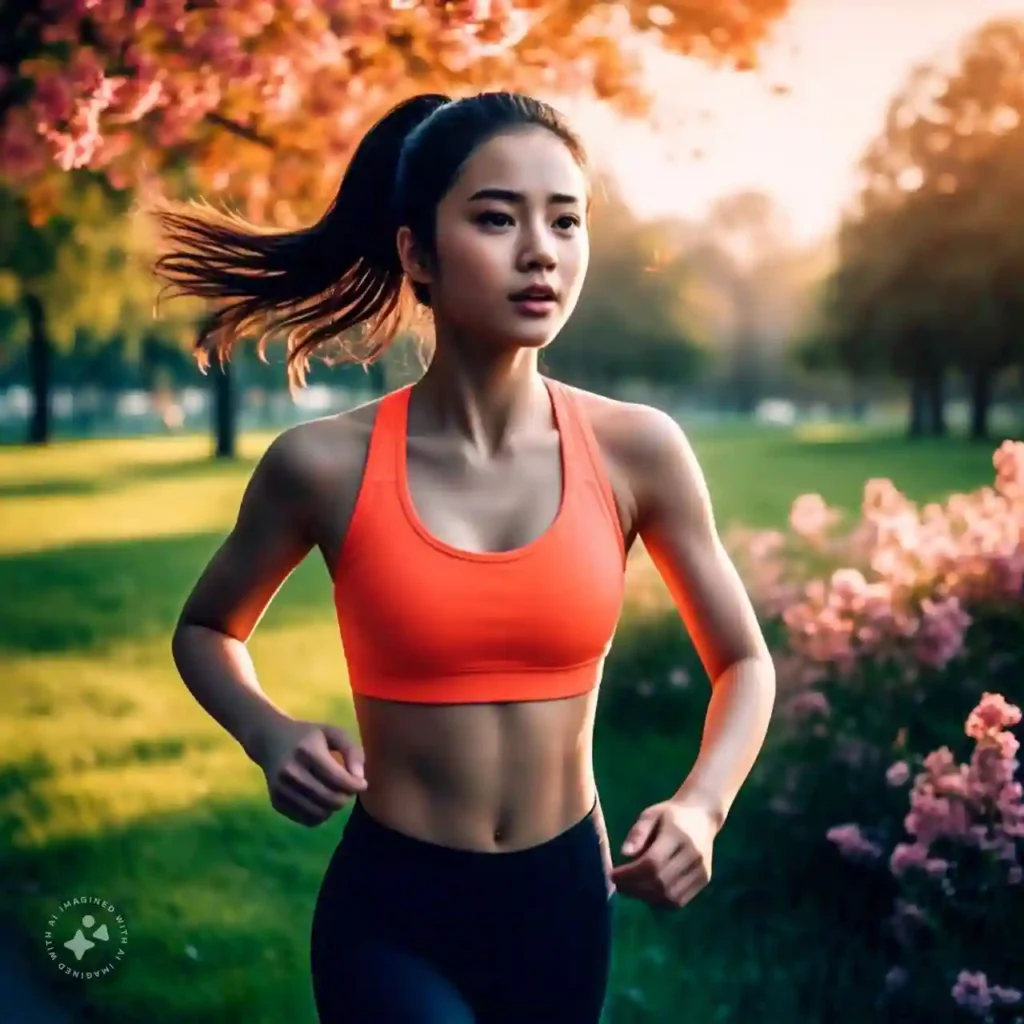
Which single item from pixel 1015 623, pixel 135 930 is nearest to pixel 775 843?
pixel 1015 623

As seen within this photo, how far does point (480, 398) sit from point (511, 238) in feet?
0.69

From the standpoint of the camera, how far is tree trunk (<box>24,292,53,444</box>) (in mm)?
4750

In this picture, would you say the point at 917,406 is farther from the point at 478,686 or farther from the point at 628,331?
the point at 478,686

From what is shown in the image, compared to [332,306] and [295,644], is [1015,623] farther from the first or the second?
[295,644]

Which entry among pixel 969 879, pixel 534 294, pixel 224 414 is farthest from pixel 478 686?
pixel 224 414

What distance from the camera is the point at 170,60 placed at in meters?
2.93

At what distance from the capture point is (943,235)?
166 inches

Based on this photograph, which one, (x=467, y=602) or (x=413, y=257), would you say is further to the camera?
(x=413, y=257)

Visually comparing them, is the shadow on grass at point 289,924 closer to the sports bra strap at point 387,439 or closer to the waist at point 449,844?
the waist at point 449,844

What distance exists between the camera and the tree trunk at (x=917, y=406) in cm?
453

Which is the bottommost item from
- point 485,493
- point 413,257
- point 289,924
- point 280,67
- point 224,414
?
point 289,924

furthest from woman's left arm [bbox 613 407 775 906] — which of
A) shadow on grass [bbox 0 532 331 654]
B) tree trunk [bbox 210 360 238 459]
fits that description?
tree trunk [bbox 210 360 238 459]

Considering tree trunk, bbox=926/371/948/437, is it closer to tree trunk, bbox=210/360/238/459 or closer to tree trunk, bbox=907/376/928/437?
tree trunk, bbox=907/376/928/437

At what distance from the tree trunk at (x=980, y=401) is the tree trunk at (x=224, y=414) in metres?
2.83
